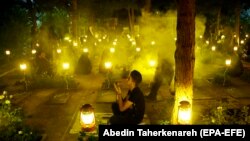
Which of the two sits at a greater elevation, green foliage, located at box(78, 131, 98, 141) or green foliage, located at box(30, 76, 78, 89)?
green foliage, located at box(30, 76, 78, 89)

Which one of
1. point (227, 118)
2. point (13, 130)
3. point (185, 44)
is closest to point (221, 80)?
point (227, 118)

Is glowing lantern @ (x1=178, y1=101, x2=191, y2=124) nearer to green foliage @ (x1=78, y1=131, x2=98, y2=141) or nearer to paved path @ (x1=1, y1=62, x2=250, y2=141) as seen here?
green foliage @ (x1=78, y1=131, x2=98, y2=141)

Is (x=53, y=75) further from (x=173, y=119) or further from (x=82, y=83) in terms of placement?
(x=173, y=119)

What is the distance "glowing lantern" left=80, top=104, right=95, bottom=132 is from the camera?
7.17 metres

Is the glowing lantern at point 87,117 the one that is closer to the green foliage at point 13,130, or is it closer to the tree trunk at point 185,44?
the green foliage at point 13,130

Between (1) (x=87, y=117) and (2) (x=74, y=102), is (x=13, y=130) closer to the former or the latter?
(1) (x=87, y=117)

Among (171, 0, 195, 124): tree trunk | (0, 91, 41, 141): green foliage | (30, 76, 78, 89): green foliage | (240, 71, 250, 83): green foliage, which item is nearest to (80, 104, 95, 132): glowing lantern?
(0, 91, 41, 141): green foliage

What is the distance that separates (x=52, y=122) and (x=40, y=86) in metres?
4.89

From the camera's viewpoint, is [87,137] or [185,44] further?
[185,44]

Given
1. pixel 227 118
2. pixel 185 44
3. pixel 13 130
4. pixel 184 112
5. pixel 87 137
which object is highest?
pixel 185 44

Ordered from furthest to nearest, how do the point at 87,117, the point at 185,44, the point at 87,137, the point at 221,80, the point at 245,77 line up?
the point at 245,77, the point at 221,80, the point at 185,44, the point at 87,137, the point at 87,117

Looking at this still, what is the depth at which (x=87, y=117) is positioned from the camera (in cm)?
719

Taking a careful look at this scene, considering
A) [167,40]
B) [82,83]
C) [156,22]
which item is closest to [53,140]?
[167,40]

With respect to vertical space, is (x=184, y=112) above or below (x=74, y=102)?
Result: below
